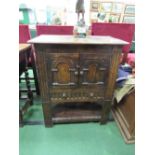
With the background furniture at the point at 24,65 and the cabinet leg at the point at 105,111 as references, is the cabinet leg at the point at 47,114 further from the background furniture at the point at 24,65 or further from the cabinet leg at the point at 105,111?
the cabinet leg at the point at 105,111

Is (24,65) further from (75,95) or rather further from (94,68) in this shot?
(94,68)

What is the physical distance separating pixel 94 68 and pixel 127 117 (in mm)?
632

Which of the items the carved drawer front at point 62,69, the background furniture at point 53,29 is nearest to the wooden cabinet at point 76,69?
the carved drawer front at point 62,69

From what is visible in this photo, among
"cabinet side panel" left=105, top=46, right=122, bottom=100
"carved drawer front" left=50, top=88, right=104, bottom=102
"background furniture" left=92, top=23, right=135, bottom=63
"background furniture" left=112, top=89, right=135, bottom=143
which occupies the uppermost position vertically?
"background furniture" left=92, top=23, right=135, bottom=63

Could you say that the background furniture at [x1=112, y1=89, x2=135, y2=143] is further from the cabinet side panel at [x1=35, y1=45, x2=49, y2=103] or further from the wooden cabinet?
the cabinet side panel at [x1=35, y1=45, x2=49, y2=103]

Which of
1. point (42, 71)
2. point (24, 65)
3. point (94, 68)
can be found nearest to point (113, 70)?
point (94, 68)

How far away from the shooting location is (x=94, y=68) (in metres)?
1.33

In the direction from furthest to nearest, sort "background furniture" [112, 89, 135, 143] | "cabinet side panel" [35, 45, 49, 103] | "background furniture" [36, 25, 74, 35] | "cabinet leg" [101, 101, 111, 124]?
"background furniture" [36, 25, 74, 35] < "cabinet leg" [101, 101, 111, 124] < "background furniture" [112, 89, 135, 143] < "cabinet side panel" [35, 45, 49, 103]

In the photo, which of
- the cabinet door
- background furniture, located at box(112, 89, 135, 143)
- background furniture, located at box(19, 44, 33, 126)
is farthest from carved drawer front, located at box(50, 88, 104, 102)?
background furniture, located at box(19, 44, 33, 126)

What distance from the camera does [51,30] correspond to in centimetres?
191

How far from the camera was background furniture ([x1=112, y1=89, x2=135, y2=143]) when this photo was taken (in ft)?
4.51

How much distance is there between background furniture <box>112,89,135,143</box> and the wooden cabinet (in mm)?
189
